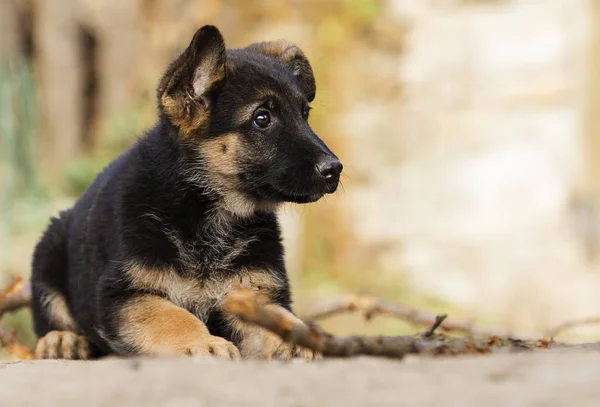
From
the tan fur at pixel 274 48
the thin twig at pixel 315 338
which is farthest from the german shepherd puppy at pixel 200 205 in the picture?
the thin twig at pixel 315 338

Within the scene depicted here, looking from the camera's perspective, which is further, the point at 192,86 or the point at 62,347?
the point at 62,347

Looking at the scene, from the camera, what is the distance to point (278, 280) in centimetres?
467

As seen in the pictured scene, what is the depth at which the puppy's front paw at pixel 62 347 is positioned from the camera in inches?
195

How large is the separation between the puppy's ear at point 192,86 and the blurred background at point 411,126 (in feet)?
20.7

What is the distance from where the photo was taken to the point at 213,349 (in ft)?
13.0

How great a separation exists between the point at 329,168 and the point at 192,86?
2.74ft

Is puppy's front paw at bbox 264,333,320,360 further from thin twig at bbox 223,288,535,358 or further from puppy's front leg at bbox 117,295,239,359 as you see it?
thin twig at bbox 223,288,535,358

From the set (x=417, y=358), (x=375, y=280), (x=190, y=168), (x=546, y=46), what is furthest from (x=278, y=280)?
(x=546, y=46)

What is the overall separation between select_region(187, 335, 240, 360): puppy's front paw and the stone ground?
28.8 inches

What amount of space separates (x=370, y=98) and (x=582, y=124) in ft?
→ 9.74

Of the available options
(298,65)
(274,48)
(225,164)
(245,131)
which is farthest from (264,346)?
(274,48)

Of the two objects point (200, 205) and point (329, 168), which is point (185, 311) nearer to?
point (200, 205)

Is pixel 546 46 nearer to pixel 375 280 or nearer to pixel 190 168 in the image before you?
pixel 375 280

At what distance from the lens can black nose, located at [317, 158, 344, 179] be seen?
4656 millimetres
